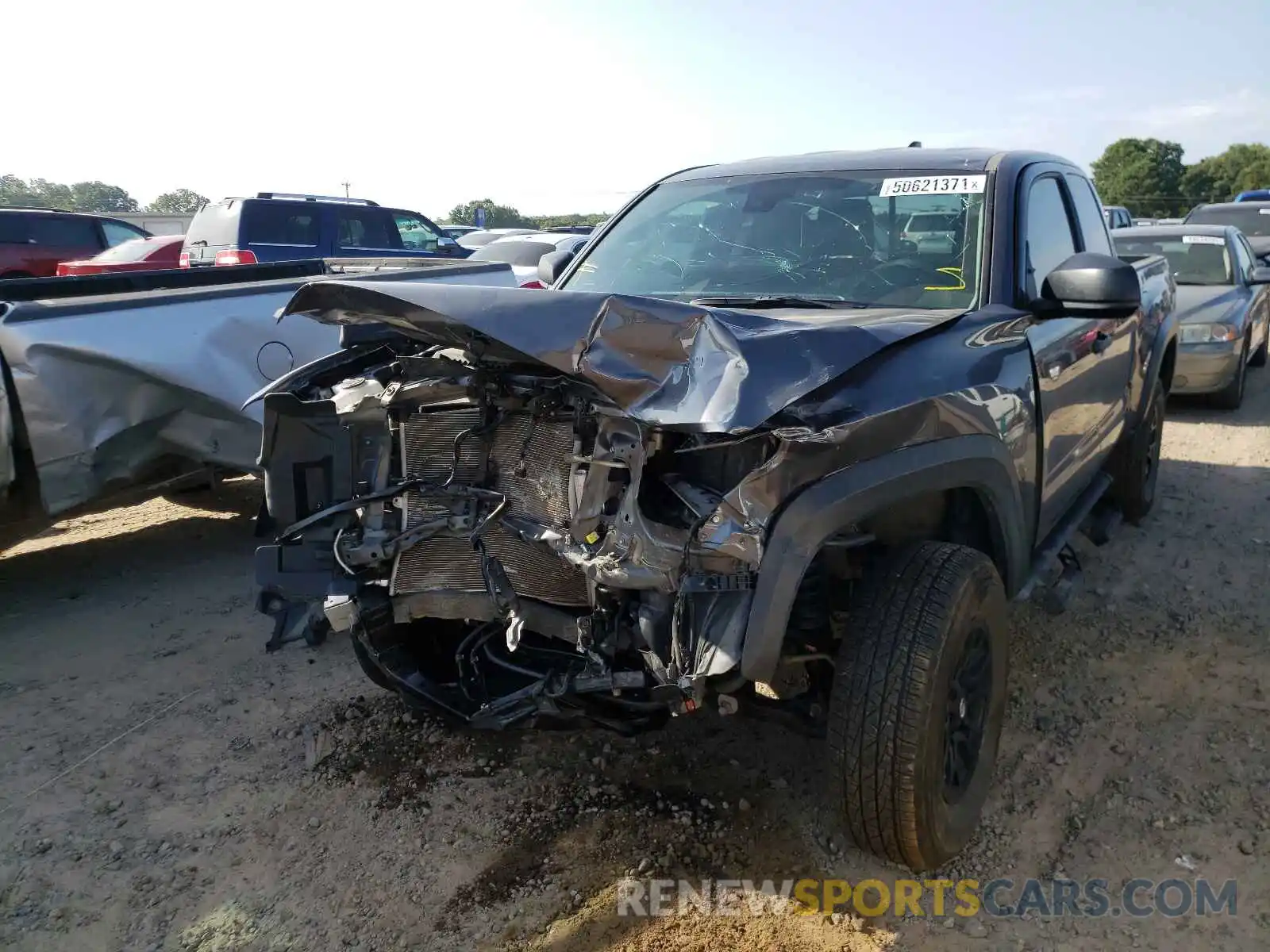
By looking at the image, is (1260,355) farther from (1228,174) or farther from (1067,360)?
(1228,174)

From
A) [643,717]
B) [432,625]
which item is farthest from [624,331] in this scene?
[432,625]

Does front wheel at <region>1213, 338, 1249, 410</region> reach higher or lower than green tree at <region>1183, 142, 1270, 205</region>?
lower

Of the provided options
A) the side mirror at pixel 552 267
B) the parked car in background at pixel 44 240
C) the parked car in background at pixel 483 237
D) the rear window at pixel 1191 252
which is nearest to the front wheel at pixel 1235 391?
the rear window at pixel 1191 252

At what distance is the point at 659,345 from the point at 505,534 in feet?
2.56

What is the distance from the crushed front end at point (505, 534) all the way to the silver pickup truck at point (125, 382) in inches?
74.5

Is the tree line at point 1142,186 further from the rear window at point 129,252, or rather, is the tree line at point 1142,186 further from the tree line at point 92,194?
the rear window at point 129,252

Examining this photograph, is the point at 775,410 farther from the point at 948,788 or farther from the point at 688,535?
the point at 948,788

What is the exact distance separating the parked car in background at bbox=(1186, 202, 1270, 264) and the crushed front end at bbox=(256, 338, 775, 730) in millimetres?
13949

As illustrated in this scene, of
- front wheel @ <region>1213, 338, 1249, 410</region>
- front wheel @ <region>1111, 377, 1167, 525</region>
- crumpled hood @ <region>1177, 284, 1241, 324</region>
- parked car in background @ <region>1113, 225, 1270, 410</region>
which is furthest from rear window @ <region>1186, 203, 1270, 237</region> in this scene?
front wheel @ <region>1111, 377, 1167, 525</region>

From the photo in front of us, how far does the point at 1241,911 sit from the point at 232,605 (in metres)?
4.20

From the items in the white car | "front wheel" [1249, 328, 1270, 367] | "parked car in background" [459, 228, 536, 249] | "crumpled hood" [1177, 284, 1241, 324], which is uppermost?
the white car

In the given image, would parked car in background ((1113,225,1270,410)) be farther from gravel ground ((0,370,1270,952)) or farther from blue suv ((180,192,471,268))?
blue suv ((180,192,471,268))

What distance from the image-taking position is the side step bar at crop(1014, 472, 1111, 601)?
3359 mm

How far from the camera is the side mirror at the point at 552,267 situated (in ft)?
14.1
